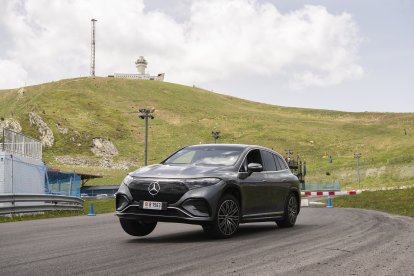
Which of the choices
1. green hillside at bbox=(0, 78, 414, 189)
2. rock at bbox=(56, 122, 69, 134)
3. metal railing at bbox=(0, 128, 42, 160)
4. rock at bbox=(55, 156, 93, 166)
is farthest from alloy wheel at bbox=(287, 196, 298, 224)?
rock at bbox=(56, 122, 69, 134)

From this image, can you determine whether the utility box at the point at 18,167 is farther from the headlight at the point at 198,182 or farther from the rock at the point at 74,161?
the rock at the point at 74,161

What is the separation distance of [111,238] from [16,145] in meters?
19.3

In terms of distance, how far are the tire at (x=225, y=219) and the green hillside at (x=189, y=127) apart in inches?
2746

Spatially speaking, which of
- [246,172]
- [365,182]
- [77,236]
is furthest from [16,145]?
[365,182]

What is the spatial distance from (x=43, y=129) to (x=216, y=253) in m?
100

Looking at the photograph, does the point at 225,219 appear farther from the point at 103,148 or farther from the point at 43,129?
the point at 43,129

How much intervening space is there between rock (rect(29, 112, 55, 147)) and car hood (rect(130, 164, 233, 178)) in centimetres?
9480

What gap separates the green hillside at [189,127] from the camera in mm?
94562

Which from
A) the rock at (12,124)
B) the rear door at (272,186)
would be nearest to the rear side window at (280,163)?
the rear door at (272,186)

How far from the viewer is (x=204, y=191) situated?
9.22m

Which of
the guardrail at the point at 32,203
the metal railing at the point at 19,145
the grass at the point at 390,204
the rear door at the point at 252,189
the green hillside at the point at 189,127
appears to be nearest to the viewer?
the rear door at the point at 252,189

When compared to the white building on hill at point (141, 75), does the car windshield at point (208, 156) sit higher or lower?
lower

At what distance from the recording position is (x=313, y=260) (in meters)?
7.20

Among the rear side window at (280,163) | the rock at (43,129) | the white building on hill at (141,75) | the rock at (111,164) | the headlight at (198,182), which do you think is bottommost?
the headlight at (198,182)
